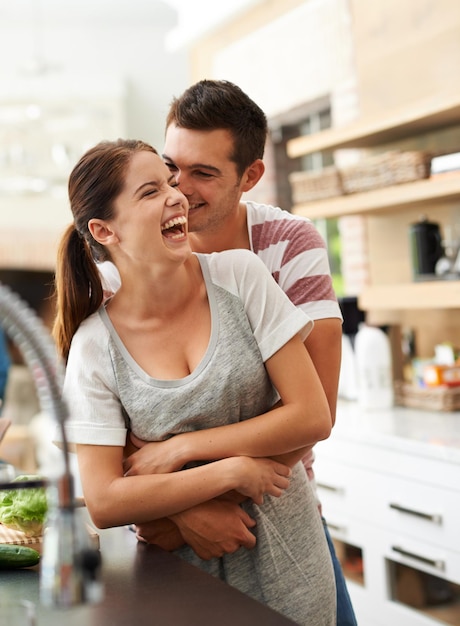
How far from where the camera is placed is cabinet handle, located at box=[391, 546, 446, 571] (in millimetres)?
2754

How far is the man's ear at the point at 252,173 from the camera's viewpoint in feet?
6.57

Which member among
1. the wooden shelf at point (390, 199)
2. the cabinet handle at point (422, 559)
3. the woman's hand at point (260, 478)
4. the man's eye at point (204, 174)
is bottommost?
the cabinet handle at point (422, 559)

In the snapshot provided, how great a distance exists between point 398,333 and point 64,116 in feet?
15.9

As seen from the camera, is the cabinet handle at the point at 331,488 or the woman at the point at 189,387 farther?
the cabinet handle at the point at 331,488

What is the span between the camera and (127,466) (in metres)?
1.60

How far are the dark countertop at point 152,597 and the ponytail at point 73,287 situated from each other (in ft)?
1.39

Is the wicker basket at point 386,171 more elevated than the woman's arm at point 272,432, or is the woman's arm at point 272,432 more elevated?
the wicker basket at point 386,171

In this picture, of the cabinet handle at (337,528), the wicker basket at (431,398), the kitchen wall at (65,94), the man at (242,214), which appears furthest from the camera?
the kitchen wall at (65,94)

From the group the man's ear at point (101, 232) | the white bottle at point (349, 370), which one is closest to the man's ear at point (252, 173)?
the man's ear at point (101, 232)

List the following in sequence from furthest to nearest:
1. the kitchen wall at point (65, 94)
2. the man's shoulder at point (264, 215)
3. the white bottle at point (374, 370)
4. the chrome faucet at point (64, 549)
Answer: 1. the kitchen wall at point (65, 94)
2. the white bottle at point (374, 370)
3. the man's shoulder at point (264, 215)
4. the chrome faucet at point (64, 549)

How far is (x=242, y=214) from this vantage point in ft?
6.45

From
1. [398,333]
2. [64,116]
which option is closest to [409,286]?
[398,333]

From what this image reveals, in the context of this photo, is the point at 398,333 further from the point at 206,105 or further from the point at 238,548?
the point at 238,548

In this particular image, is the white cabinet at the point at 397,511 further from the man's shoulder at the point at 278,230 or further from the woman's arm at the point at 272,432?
the woman's arm at the point at 272,432
